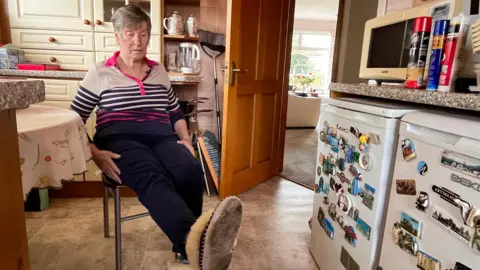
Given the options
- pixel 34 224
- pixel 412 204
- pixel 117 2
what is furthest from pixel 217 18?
pixel 412 204

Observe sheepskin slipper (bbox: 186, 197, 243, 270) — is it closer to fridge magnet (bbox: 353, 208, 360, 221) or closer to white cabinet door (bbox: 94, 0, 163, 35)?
fridge magnet (bbox: 353, 208, 360, 221)

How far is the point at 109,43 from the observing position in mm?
2561

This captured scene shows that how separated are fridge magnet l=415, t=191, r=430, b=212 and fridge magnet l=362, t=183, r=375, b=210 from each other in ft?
0.67

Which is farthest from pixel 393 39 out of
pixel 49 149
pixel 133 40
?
pixel 49 149

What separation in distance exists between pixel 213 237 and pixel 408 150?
64cm

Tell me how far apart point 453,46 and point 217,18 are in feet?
7.03

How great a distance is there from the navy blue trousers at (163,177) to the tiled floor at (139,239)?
1.62 ft

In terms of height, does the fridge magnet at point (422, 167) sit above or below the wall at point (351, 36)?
below

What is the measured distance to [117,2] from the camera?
2.56 m

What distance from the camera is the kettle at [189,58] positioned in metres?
2.67

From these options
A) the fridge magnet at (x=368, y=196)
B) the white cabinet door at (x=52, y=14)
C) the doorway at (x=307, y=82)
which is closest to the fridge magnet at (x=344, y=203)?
the fridge magnet at (x=368, y=196)

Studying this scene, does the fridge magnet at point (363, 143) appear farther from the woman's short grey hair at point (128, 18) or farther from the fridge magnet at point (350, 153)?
the woman's short grey hair at point (128, 18)

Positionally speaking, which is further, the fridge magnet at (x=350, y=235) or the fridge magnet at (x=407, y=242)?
the fridge magnet at (x=350, y=235)

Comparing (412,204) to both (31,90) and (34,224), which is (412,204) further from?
(34,224)
